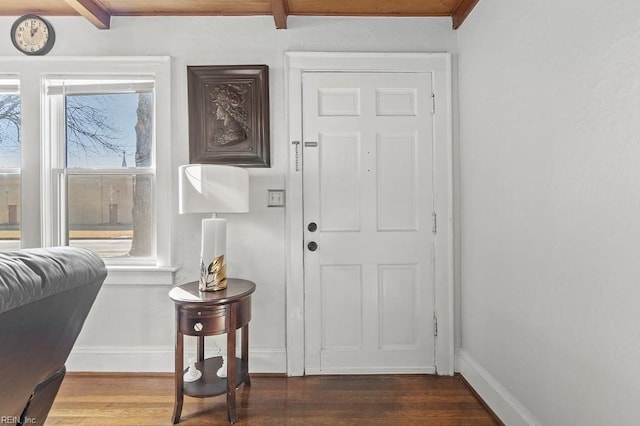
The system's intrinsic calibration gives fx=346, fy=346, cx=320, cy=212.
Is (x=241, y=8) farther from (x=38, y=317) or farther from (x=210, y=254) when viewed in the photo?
(x=38, y=317)

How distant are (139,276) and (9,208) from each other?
1.03 meters

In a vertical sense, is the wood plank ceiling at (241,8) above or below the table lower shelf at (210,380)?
above

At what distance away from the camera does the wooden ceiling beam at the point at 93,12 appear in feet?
6.78

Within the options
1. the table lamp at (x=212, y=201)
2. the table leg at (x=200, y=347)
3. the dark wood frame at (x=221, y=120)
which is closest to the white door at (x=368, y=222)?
the dark wood frame at (x=221, y=120)

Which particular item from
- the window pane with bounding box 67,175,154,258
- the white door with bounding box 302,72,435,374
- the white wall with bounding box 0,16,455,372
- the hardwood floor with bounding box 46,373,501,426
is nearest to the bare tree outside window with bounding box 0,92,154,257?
the window pane with bounding box 67,175,154,258

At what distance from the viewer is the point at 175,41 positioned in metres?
2.33

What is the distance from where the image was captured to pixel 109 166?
2375 mm

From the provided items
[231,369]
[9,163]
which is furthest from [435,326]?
[9,163]

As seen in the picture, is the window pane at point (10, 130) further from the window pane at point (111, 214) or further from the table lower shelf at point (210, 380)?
the table lower shelf at point (210, 380)

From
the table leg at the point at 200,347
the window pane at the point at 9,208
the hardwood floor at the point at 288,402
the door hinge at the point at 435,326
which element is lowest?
the hardwood floor at the point at 288,402

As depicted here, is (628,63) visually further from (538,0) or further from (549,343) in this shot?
(549,343)

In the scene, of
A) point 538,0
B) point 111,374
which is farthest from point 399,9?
point 111,374

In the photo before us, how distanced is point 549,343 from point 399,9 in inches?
83.0

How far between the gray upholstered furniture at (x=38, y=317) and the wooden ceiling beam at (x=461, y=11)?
240 centimetres
